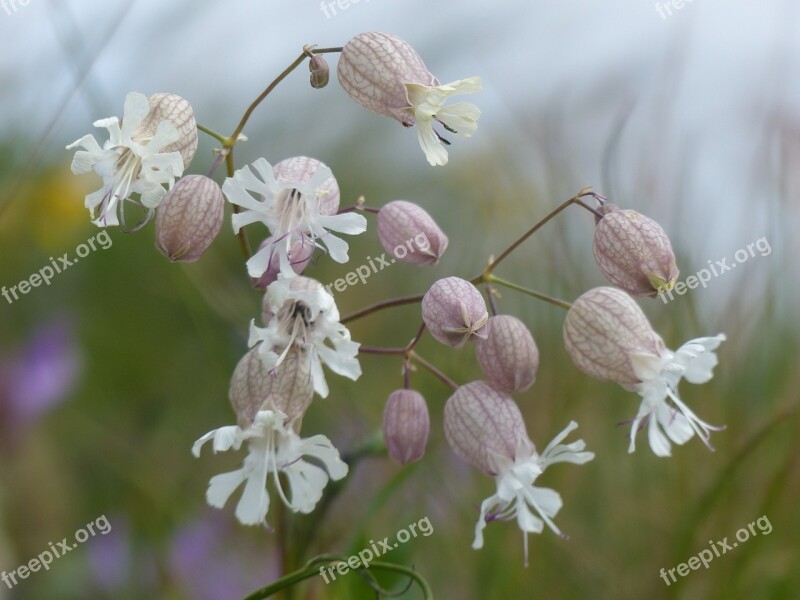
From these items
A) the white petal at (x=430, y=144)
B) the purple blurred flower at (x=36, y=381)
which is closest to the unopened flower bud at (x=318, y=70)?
the white petal at (x=430, y=144)

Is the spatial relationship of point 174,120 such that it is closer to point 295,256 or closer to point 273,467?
point 295,256

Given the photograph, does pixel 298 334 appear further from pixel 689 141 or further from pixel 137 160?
pixel 689 141

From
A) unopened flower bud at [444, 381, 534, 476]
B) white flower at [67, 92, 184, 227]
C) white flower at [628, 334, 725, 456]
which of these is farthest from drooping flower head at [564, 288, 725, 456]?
white flower at [67, 92, 184, 227]

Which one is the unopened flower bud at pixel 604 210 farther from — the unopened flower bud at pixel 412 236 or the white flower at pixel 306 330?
the white flower at pixel 306 330

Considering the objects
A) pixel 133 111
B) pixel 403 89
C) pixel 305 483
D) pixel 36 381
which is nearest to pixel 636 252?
pixel 403 89

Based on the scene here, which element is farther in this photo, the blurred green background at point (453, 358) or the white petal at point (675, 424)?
the blurred green background at point (453, 358)

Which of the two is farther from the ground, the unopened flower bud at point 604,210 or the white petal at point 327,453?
the unopened flower bud at point 604,210

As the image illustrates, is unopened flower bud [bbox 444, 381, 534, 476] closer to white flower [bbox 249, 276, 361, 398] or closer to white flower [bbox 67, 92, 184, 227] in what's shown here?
white flower [bbox 249, 276, 361, 398]

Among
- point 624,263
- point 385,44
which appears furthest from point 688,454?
point 385,44
